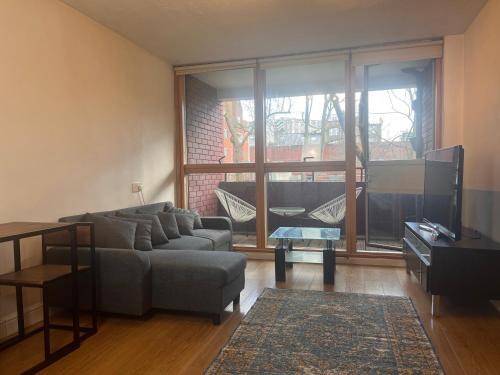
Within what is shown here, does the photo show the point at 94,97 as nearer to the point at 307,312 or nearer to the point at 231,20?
the point at 231,20

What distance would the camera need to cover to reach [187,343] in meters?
2.33

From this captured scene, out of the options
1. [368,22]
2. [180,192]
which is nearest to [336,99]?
→ [368,22]

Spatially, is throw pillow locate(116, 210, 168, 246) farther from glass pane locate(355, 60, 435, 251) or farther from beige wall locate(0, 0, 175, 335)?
glass pane locate(355, 60, 435, 251)

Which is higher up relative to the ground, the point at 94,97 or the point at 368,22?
the point at 368,22

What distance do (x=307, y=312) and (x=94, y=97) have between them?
2.73 metres

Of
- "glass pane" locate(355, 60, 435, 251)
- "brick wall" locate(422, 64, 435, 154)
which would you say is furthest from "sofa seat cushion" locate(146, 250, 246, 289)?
"brick wall" locate(422, 64, 435, 154)

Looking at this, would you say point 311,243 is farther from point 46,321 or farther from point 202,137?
point 46,321

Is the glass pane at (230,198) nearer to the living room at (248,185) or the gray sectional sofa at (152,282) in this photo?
the living room at (248,185)

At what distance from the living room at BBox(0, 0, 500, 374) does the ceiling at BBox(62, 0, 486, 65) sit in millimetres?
26

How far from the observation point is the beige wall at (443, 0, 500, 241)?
2.92 metres

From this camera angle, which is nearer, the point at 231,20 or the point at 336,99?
the point at 231,20

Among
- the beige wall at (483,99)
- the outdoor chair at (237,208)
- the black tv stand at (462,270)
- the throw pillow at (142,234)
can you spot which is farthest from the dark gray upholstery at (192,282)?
the beige wall at (483,99)

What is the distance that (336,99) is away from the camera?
14.5 ft

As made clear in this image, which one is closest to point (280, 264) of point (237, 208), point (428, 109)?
point (237, 208)
